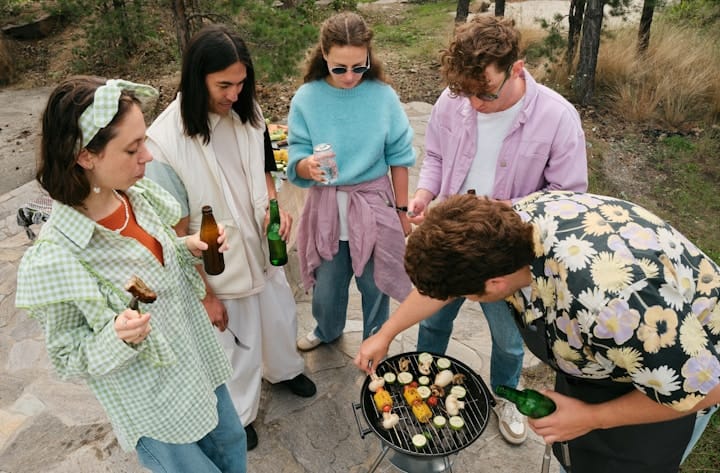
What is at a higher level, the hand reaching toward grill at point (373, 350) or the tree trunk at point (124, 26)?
the tree trunk at point (124, 26)

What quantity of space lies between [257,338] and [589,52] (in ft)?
19.6

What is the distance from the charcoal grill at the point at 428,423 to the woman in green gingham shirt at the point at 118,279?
67 centimetres

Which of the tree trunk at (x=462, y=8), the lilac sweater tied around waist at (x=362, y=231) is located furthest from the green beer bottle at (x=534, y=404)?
the tree trunk at (x=462, y=8)

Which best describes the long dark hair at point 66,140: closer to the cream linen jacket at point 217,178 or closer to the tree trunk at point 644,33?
the cream linen jacket at point 217,178

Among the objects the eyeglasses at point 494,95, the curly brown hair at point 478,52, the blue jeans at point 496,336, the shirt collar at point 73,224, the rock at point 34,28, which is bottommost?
the blue jeans at point 496,336

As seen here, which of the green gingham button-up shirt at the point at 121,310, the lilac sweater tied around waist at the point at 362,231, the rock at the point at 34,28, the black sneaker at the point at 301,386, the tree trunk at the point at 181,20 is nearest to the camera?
the green gingham button-up shirt at the point at 121,310

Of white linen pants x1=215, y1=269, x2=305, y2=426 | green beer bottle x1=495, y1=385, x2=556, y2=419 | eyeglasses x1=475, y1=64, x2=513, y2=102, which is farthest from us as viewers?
white linen pants x1=215, y1=269, x2=305, y2=426

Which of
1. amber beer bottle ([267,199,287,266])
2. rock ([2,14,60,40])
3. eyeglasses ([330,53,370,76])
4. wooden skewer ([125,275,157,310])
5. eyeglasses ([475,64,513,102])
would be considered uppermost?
eyeglasses ([330,53,370,76])

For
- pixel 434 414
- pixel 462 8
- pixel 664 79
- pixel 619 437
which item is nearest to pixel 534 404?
pixel 619 437

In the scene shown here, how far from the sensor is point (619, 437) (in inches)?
74.5

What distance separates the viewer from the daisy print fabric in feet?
4.67

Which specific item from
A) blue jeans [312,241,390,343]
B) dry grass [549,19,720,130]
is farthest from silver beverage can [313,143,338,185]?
dry grass [549,19,720,130]

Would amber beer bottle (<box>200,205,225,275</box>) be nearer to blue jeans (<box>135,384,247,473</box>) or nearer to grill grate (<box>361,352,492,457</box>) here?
blue jeans (<box>135,384,247,473</box>)

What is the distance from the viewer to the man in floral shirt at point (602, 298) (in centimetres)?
143
